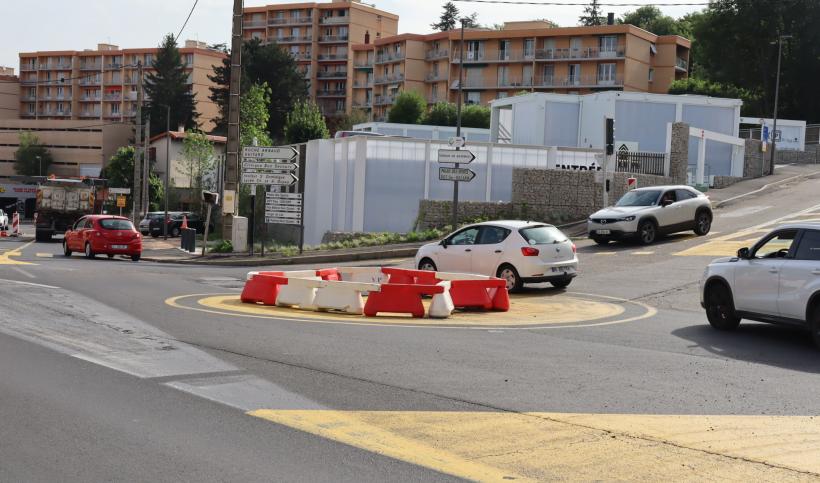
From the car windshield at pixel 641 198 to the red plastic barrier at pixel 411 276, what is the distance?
504 inches

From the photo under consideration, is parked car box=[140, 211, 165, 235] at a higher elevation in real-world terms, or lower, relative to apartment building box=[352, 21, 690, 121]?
lower

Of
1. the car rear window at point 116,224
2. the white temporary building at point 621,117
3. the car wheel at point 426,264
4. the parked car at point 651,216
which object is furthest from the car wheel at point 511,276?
the white temporary building at point 621,117

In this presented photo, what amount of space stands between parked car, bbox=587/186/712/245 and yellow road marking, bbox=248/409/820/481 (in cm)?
2080

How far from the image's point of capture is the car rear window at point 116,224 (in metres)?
31.9

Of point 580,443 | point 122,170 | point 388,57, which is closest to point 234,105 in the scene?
point 580,443

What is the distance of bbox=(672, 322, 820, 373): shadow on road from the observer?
11148 mm

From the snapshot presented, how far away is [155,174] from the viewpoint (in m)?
91.1

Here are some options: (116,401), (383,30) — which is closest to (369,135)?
(116,401)

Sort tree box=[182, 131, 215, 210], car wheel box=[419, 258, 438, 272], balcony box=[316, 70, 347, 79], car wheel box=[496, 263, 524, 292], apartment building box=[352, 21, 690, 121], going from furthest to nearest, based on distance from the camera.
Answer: balcony box=[316, 70, 347, 79] < apartment building box=[352, 21, 690, 121] < tree box=[182, 131, 215, 210] < car wheel box=[419, 258, 438, 272] < car wheel box=[496, 263, 524, 292]

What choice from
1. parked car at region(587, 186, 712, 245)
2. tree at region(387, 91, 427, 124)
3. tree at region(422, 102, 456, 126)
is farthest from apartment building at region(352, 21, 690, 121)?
parked car at region(587, 186, 712, 245)

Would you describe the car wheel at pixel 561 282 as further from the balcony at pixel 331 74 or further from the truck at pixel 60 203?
the balcony at pixel 331 74

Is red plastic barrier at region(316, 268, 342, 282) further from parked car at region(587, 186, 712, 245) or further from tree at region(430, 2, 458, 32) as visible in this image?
tree at region(430, 2, 458, 32)

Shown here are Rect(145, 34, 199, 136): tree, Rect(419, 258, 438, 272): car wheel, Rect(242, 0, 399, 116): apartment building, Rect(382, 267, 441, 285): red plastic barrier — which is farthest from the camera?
Rect(242, 0, 399, 116): apartment building

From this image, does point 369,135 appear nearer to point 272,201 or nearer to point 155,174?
point 272,201
